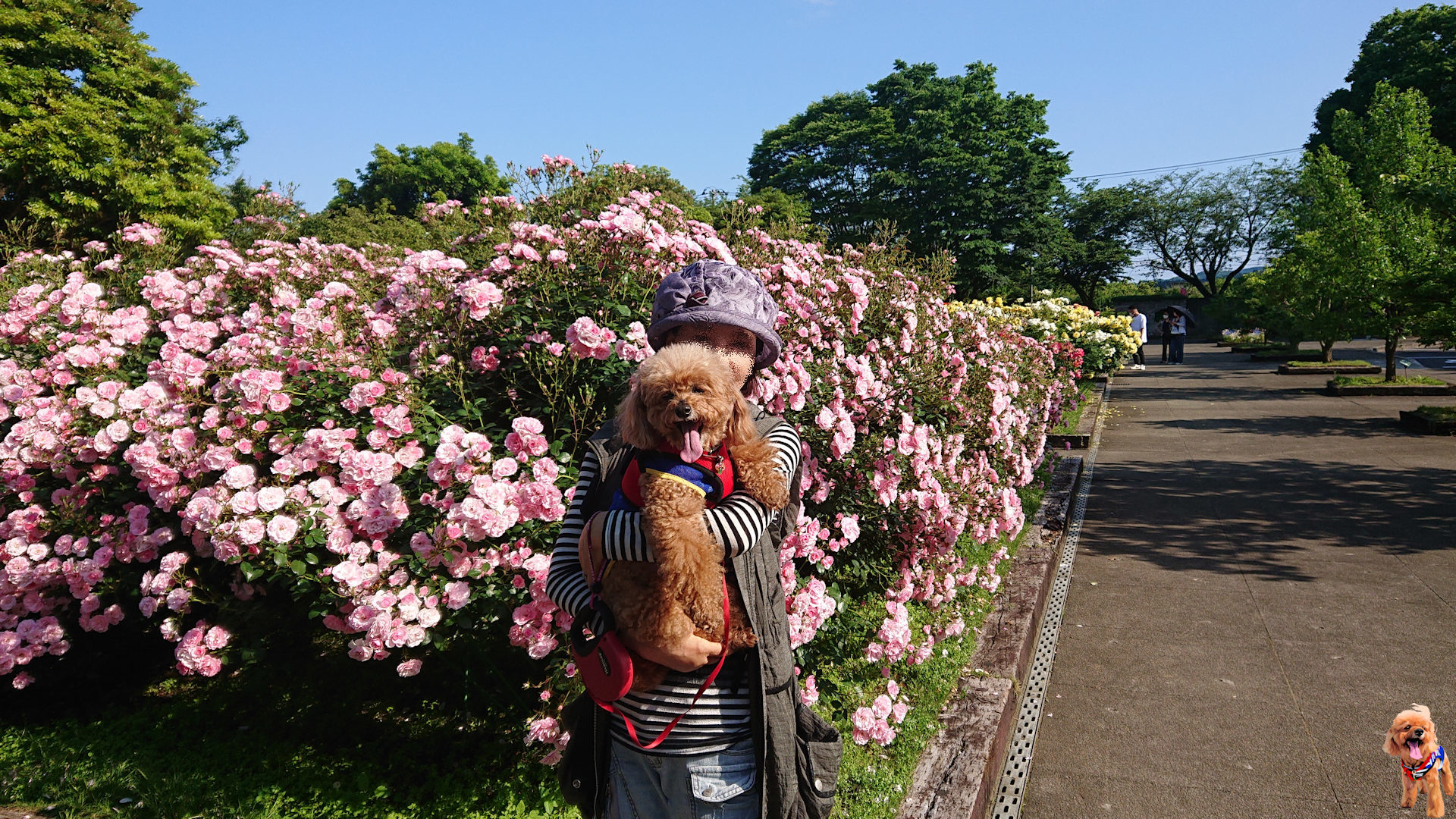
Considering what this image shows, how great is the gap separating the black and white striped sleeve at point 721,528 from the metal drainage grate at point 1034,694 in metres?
2.21

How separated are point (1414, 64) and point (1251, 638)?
108ft

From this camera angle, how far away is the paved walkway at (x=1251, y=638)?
303 centimetres

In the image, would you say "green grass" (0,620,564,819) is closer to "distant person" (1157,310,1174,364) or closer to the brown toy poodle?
the brown toy poodle

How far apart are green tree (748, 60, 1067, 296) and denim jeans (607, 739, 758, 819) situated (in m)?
32.2

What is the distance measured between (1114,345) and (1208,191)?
Result: 3649cm

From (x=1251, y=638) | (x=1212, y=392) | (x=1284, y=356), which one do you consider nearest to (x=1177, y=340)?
(x=1284, y=356)

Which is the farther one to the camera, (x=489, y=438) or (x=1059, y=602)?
(x=1059, y=602)

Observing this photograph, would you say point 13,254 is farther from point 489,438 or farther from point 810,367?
Answer: point 810,367

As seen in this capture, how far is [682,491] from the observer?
134 cm

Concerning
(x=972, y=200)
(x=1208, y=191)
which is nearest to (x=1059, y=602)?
(x=972, y=200)

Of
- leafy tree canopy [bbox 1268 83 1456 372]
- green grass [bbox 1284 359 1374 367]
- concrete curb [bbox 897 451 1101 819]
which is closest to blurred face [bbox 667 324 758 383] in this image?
concrete curb [bbox 897 451 1101 819]

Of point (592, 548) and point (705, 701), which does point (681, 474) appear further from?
point (705, 701)

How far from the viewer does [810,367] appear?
3348 millimetres

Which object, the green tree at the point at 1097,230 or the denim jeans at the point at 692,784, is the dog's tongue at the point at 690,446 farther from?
the green tree at the point at 1097,230
